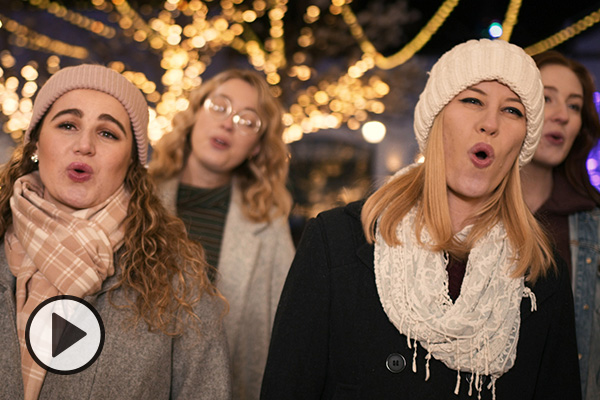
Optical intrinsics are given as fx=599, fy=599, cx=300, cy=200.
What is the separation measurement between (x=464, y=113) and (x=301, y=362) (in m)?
0.88

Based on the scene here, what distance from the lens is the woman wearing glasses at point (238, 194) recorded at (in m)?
2.77

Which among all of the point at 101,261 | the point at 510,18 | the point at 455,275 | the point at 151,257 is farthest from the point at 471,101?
the point at 510,18

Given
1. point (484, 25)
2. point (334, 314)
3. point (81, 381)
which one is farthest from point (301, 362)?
point (484, 25)

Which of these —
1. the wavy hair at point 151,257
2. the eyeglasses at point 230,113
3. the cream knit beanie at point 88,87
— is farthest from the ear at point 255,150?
the cream knit beanie at point 88,87

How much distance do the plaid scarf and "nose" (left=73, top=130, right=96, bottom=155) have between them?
7.2 inches

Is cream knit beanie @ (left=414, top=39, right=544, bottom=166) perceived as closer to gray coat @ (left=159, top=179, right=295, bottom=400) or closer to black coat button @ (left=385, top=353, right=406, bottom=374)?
black coat button @ (left=385, top=353, right=406, bottom=374)

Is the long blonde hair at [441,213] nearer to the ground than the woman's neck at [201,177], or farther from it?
nearer to the ground

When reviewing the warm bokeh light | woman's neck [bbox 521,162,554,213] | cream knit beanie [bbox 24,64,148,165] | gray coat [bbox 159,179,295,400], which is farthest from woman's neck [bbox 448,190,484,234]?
the warm bokeh light

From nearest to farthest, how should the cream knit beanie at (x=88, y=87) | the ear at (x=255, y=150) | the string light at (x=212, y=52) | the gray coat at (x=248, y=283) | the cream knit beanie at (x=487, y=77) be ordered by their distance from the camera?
1. the cream knit beanie at (x=487, y=77)
2. the cream knit beanie at (x=88, y=87)
3. the gray coat at (x=248, y=283)
4. the ear at (x=255, y=150)
5. the string light at (x=212, y=52)

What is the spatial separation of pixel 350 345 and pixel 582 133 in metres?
1.63

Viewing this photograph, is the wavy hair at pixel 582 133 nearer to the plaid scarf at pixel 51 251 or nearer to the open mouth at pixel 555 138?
the open mouth at pixel 555 138

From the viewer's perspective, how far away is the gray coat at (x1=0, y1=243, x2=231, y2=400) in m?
1.70
